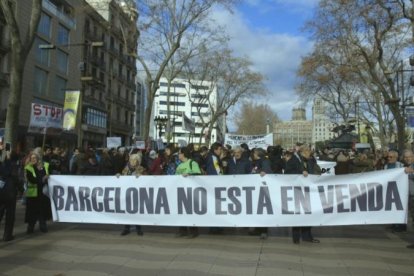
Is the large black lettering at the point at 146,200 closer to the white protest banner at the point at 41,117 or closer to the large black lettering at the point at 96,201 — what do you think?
the large black lettering at the point at 96,201

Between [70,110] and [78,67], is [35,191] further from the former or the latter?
[78,67]

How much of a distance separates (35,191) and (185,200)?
10.1 ft

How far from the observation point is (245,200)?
28.1ft

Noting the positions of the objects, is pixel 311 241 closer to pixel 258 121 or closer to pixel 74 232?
pixel 74 232

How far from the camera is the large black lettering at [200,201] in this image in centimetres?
868

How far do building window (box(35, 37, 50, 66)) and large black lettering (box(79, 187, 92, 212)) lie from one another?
39652 millimetres

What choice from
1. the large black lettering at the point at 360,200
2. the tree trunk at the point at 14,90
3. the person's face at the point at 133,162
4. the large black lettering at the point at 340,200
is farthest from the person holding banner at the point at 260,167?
the tree trunk at the point at 14,90

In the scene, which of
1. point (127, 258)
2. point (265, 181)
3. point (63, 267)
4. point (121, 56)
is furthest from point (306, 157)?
point (121, 56)

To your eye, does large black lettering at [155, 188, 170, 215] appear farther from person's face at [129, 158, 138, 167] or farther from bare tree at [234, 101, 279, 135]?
bare tree at [234, 101, 279, 135]

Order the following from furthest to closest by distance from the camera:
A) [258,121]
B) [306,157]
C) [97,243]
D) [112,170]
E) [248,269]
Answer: [258,121]
[112,170]
[306,157]
[97,243]
[248,269]

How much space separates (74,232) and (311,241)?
4627 millimetres

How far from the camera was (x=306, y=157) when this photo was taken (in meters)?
9.10

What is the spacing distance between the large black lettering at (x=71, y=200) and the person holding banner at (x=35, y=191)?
0.58m

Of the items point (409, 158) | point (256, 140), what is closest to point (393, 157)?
point (409, 158)
